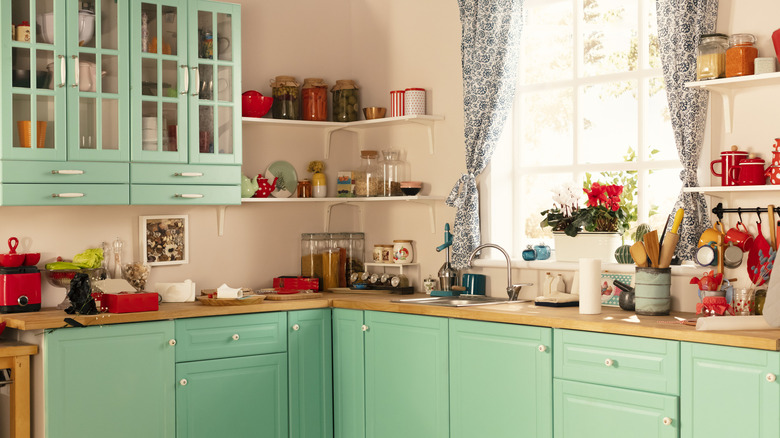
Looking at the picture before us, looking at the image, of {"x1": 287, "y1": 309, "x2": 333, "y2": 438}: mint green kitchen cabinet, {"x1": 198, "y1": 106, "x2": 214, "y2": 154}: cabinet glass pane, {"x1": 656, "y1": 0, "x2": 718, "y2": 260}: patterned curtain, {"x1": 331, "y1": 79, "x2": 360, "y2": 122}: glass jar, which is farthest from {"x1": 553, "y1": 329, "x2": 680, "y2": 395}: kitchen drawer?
{"x1": 331, "y1": 79, "x2": 360, "y2": 122}: glass jar

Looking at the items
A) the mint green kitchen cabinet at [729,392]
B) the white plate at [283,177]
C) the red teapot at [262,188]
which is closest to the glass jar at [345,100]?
the white plate at [283,177]

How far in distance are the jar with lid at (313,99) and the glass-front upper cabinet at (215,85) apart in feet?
1.89

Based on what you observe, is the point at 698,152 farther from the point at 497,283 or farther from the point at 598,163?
the point at 497,283

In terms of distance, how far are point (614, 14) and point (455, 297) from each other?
5.18ft

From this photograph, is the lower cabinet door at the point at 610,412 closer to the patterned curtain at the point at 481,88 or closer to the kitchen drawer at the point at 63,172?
the patterned curtain at the point at 481,88

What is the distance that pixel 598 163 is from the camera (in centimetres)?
417

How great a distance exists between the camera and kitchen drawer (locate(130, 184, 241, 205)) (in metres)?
4.05

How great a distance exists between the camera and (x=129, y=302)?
3781 millimetres

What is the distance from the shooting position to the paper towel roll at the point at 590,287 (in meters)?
3.55

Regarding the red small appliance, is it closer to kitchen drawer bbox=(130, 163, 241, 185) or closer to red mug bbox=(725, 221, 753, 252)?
kitchen drawer bbox=(130, 163, 241, 185)

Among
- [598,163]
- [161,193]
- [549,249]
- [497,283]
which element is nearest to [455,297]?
[497,283]

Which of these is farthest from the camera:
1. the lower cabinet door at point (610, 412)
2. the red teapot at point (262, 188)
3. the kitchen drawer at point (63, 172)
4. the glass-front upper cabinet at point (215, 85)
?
the red teapot at point (262, 188)

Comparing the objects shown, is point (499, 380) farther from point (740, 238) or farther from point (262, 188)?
point (262, 188)

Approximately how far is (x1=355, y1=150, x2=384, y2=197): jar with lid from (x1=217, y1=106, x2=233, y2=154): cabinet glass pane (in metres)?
0.81
